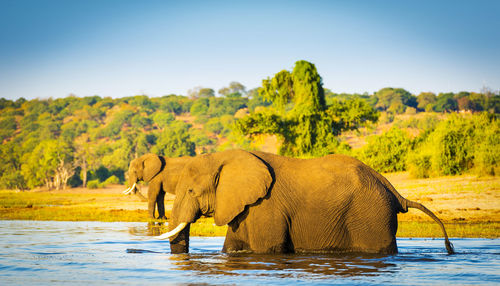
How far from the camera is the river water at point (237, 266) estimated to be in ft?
28.6

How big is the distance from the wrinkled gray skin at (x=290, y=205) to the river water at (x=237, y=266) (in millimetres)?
273

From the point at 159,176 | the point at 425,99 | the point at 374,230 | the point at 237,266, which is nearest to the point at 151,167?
the point at 159,176

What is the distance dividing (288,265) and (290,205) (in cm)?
107

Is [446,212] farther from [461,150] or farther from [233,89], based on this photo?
[233,89]

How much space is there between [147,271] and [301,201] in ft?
9.18

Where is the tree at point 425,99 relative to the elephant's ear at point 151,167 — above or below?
above

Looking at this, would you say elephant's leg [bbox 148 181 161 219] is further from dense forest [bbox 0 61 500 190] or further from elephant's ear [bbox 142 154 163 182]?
dense forest [bbox 0 61 500 190]

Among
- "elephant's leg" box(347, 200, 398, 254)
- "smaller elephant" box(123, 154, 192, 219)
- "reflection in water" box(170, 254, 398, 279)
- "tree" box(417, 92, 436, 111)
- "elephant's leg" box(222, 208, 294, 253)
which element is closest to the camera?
"reflection in water" box(170, 254, 398, 279)

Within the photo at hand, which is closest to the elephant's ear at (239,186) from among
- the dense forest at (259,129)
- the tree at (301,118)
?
the dense forest at (259,129)

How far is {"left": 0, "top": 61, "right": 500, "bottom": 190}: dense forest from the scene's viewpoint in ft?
99.8

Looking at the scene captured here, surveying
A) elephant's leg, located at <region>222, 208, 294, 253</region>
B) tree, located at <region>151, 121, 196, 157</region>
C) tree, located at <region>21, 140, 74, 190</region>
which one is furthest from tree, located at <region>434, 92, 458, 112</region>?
elephant's leg, located at <region>222, 208, 294, 253</region>

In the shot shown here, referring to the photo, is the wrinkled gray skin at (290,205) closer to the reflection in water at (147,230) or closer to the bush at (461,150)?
the reflection in water at (147,230)

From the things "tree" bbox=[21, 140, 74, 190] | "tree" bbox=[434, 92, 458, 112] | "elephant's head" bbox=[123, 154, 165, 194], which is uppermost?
"tree" bbox=[434, 92, 458, 112]

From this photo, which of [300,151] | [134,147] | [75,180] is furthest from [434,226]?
[134,147]
